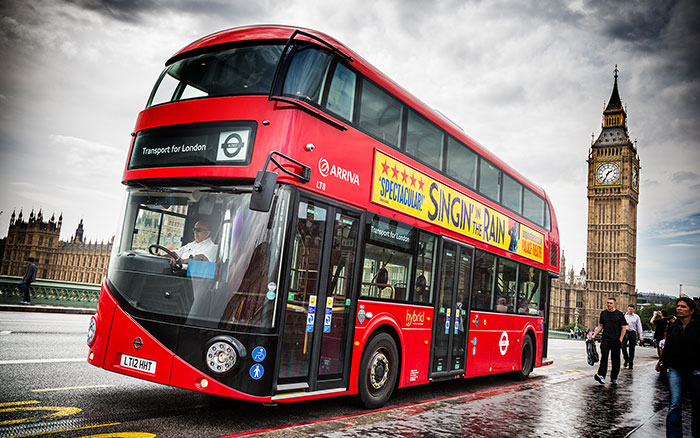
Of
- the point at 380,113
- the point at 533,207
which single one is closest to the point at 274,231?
the point at 380,113

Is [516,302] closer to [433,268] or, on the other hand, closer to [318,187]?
[433,268]

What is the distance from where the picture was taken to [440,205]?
312 inches

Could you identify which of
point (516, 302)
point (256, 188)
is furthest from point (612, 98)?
point (256, 188)

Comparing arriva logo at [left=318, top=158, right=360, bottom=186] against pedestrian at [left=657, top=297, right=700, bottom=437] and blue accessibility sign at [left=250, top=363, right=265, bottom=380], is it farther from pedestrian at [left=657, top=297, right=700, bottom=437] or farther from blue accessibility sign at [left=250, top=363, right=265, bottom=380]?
pedestrian at [left=657, top=297, right=700, bottom=437]

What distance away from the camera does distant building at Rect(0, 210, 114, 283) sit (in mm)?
101625

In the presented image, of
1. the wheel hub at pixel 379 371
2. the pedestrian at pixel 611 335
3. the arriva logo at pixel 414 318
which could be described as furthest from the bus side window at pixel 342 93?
the pedestrian at pixel 611 335

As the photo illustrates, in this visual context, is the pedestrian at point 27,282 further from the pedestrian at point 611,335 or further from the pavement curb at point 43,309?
the pedestrian at point 611,335

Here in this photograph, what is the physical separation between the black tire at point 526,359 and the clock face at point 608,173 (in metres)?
99.1

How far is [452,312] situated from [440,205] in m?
1.76

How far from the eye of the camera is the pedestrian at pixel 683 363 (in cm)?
573

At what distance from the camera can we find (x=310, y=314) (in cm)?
546

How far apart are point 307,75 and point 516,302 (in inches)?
Answer: 284

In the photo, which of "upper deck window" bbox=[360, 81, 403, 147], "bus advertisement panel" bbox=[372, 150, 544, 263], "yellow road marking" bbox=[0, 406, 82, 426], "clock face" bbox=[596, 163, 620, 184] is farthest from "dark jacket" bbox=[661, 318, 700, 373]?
"clock face" bbox=[596, 163, 620, 184]

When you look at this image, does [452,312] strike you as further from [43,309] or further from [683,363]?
[43,309]
